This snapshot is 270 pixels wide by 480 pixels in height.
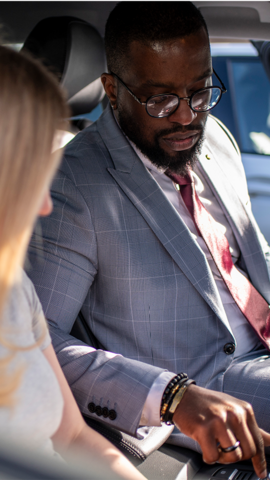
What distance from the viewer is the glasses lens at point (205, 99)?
155 centimetres

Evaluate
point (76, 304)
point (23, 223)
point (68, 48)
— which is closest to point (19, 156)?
point (23, 223)

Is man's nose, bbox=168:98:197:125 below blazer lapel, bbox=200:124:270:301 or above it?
above

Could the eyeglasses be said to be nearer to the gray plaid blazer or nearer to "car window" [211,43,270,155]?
the gray plaid blazer

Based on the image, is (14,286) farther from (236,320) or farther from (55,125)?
(236,320)

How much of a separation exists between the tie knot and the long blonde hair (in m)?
0.88

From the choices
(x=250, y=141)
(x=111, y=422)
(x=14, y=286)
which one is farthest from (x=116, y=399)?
(x=250, y=141)

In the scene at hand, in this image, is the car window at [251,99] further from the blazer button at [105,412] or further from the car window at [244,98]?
the blazer button at [105,412]

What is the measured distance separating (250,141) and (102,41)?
2.12 metres

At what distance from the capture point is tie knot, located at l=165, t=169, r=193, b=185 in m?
1.68

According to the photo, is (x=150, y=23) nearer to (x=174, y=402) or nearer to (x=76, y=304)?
(x=76, y=304)

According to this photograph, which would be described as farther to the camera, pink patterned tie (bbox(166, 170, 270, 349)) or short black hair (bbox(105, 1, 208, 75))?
pink patterned tie (bbox(166, 170, 270, 349))

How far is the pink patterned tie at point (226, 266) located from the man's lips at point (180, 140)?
97 mm

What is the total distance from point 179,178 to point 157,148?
15cm

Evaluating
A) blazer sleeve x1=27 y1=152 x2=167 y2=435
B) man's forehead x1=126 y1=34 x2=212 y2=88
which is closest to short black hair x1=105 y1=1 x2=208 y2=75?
man's forehead x1=126 y1=34 x2=212 y2=88
